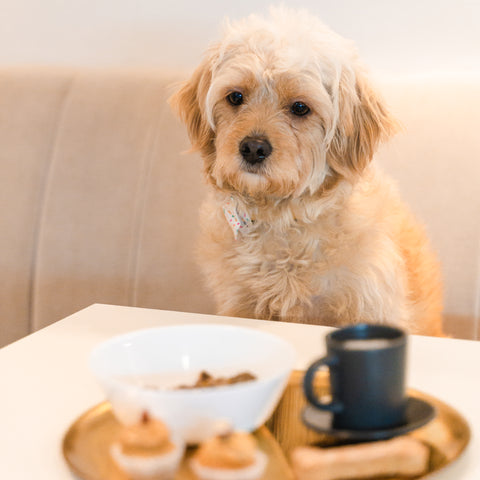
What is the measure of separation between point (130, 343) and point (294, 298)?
65 cm

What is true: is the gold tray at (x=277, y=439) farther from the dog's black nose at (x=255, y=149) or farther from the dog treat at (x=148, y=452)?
the dog's black nose at (x=255, y=149)

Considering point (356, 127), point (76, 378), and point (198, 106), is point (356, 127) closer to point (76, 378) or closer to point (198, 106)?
point (198, 106)

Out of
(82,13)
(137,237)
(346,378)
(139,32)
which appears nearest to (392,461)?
(346,378)

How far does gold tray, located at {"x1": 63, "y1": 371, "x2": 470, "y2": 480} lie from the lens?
569mm

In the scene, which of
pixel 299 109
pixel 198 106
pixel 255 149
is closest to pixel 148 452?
pixel 255 149

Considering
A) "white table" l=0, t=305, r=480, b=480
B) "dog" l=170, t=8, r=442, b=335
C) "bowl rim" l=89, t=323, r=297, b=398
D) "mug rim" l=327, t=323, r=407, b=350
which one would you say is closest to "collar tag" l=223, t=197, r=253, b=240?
"dog" l=170, t=8, r=442, b=335

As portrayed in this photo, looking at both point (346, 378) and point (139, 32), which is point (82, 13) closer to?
point (139, 32)

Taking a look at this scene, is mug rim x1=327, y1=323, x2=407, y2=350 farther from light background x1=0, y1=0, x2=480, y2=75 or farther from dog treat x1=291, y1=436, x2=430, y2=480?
light background x1=0, y1=0, x2=480, y2=75

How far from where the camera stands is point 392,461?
0.55 metres

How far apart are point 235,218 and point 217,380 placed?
2.40 ft

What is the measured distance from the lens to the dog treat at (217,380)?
62cm

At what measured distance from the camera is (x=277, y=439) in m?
0.63

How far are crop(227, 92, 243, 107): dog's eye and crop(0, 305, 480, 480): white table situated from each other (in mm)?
435

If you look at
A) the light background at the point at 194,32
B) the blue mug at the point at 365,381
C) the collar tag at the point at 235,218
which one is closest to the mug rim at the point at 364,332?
the blue mug at the point at 365,381
